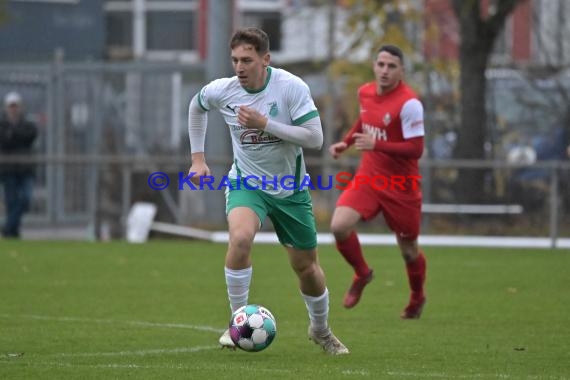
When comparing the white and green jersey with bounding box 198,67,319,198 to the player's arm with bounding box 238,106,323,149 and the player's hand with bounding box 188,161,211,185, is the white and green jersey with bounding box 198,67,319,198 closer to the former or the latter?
the player's arm with bounding box 238,106,323,149

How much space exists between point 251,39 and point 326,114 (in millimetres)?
14697

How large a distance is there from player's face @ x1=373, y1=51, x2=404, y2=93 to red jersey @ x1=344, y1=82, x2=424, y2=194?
0.08 m

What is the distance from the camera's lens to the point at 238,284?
28.2 ft

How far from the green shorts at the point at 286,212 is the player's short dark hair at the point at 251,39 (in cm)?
95

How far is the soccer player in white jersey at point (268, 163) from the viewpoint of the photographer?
8641mm

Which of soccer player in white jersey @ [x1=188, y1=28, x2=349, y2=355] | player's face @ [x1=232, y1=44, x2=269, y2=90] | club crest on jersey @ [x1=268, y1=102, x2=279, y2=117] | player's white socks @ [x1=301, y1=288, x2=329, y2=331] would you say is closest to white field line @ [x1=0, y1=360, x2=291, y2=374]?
soccer player in white jersey @ [x1=188, y1=28, x2=349, y2=355]

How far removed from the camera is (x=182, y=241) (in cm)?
2142

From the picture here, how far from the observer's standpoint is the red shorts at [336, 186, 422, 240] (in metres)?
11.5

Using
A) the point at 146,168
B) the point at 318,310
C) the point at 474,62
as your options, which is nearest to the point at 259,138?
the point at 318,310

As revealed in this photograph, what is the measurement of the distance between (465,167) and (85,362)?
41.7 ft

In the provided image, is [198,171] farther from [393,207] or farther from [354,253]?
[393,207]

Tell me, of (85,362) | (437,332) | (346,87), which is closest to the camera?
(85,362)

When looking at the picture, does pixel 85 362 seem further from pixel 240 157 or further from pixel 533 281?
pixel 533 281

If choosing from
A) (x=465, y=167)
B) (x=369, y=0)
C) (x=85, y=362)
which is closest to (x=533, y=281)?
(x=465, y=167)
